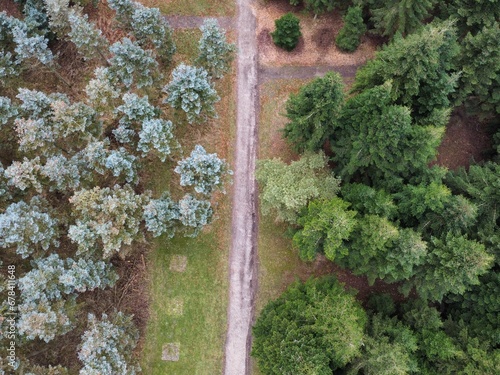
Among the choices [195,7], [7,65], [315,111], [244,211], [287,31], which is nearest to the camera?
[315,111]

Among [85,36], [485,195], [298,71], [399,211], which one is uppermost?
[298,71]

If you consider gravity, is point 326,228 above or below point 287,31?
below

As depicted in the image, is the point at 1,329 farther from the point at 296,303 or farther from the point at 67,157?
the point at 296,303

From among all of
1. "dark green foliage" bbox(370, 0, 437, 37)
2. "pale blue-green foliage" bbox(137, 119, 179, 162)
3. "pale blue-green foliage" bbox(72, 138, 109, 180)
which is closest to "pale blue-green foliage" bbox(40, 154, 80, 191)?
"pale blue-green foliage" bbox(72, 138, 109, 180)

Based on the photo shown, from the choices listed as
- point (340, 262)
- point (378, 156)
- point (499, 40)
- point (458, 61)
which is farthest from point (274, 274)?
point (499, 40)

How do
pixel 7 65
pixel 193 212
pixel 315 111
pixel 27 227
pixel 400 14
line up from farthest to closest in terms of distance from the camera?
pixel 400 14
pixel 7 65
pixel 193 212
pixel 315 111
pixel 27 227

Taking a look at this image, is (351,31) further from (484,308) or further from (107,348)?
(107,348)

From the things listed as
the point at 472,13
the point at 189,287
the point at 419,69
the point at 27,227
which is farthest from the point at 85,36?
the point at 472,13
